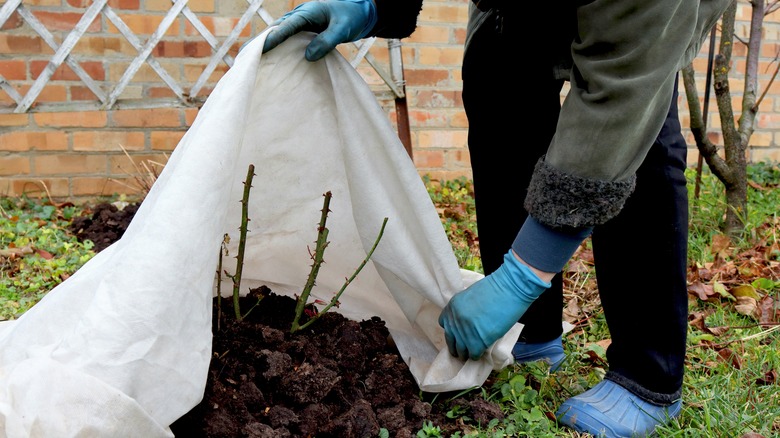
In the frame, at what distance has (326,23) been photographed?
4.97 ft

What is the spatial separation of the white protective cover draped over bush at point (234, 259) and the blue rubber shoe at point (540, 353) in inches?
9.0

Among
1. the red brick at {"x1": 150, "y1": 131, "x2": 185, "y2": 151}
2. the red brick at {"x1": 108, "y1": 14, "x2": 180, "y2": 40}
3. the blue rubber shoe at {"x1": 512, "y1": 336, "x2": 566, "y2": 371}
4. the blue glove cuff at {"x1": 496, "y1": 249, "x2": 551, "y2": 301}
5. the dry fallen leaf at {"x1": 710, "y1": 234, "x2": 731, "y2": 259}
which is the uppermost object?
the red brick at {"x1": 108, "y1": 14, "x2": 180, "y2": 40}

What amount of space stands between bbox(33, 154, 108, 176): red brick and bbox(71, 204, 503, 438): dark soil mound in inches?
76.8

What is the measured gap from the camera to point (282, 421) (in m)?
1.28

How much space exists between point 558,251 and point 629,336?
0.90 feet

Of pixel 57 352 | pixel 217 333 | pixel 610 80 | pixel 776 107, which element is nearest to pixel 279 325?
pixel 217 333

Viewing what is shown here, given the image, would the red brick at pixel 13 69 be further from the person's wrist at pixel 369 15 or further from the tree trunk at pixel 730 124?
the tree trunk at pixel 730 124

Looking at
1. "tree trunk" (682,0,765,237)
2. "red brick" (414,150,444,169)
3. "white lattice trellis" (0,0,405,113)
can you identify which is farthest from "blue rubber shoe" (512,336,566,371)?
"red brick" (414,150,444,169)

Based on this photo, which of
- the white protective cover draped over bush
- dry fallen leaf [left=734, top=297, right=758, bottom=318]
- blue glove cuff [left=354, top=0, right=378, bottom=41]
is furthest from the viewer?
dry fallen leaf [left=734, top=297, right=758, bottom=318]

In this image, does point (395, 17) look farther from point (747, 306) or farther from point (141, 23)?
point (141, 23)

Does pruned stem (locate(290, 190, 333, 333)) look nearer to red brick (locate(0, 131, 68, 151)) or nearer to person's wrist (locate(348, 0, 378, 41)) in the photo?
person's wrist (locate(348, 0, 378, 41))

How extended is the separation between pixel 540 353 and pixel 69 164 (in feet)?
7.82

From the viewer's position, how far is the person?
1166mm

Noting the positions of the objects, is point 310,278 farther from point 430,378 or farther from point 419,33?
point 419,33
